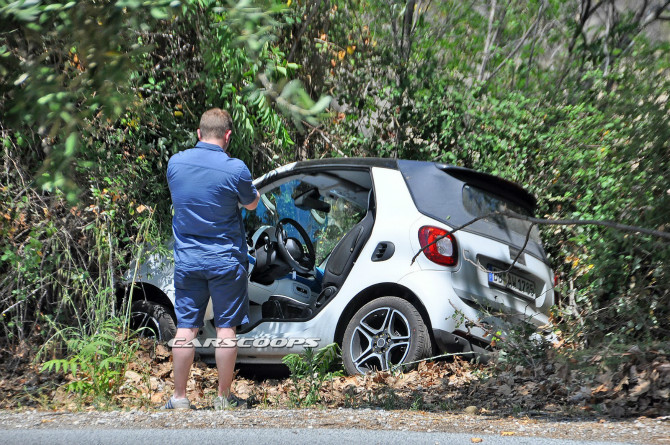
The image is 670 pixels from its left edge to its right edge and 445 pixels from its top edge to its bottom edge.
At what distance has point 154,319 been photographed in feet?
22.5

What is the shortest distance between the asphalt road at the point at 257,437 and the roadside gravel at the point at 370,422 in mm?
161

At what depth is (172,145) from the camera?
27.7ft

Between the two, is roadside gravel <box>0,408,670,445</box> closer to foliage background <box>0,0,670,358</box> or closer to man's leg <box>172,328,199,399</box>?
man's leg <box>172,328,199,399</box>

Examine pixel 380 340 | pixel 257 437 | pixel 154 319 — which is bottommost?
pixel 257 437

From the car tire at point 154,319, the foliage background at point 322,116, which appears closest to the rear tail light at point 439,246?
the foliage background at point 322,116

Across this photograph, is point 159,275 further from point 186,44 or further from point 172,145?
point 186,44

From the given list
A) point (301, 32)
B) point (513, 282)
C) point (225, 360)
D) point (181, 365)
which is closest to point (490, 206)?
point (513, 282)

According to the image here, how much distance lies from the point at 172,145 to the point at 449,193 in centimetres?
349

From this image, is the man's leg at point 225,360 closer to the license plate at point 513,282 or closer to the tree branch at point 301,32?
the license plate at point 513,282

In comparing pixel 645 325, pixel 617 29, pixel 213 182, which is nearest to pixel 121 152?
pixel 213 182

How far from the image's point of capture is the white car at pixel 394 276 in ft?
19.3

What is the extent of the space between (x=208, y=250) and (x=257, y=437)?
175 cm

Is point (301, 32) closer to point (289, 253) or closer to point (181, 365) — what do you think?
point (289, 253)

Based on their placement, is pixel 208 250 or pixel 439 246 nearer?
pixel 208 250
